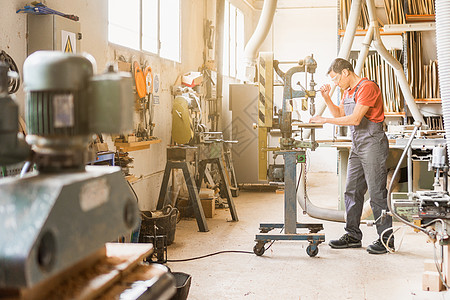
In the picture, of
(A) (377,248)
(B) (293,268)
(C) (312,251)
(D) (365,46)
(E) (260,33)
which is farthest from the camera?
(D) (365,46)

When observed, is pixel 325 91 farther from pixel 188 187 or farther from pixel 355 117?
pixel 188 187

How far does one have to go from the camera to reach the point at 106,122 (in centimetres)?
89

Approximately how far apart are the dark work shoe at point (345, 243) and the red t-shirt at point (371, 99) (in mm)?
1033

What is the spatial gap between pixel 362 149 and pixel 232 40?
5456 mm

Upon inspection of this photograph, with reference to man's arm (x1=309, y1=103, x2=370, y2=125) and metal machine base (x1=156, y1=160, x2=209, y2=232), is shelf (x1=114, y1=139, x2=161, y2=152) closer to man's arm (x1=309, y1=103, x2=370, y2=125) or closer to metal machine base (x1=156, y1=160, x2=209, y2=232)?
metal machine base (x1=156, y1=160, x2=209, y2=232)

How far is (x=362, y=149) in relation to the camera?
417 centimetres

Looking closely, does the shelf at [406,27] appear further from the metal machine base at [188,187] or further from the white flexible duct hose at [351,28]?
the metal machine base at [188,187]

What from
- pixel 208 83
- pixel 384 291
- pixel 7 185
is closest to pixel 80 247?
pixel 7 185

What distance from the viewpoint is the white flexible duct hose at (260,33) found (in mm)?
4348

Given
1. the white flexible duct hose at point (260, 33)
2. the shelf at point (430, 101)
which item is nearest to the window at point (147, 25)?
the white flexible duct hose at point (260, 33)

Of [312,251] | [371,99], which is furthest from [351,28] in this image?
[312,251]

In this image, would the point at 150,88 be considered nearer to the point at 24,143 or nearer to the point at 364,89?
the point at 364,89

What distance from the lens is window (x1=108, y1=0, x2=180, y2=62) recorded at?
448 centimetres

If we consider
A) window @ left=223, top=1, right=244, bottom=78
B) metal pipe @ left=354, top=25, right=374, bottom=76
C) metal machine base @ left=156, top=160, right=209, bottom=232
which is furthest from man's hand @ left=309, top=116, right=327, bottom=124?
window @ left=223, top=1, right=244, bottom=78
